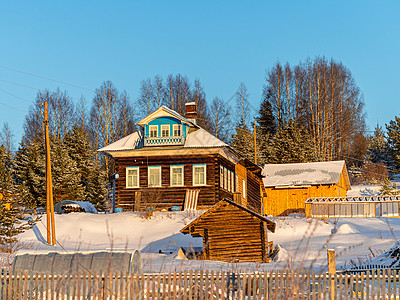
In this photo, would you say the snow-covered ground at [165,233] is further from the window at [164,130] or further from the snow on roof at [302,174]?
the snow on roof at [302,174]

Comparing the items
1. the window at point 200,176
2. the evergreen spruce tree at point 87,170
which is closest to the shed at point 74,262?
the window at point 200,176

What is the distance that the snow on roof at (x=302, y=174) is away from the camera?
4546 centimetres

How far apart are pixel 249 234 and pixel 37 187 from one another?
1197 inches

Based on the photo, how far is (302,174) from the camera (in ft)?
155

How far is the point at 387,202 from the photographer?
119 feet

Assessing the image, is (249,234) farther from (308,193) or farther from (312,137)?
(312,137)

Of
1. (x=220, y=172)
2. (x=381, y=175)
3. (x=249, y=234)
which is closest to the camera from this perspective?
(x=249, y=234)

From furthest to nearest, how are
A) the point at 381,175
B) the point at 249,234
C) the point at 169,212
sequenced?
the point at 381,175 → the point at 169,212 → the point at 249,234

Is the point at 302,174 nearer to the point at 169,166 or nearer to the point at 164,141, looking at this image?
the point at 169,166

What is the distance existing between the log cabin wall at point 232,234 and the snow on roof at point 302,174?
2357 centimetres

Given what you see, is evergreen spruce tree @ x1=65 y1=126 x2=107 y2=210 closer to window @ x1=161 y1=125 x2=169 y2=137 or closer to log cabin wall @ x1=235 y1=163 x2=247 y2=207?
log cabin wall @ x1=235 y1=163 x2=247 y2=207

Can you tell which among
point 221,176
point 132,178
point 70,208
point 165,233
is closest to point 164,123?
point 132,178

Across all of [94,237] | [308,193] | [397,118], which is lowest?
[94,237]

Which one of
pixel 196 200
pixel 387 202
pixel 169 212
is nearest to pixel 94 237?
pixel 169 212
